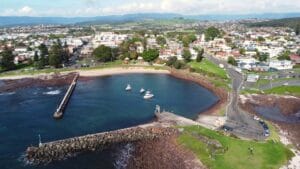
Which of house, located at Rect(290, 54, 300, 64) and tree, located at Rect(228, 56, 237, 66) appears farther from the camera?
house, located at Rect(290, 54, 300, 64)

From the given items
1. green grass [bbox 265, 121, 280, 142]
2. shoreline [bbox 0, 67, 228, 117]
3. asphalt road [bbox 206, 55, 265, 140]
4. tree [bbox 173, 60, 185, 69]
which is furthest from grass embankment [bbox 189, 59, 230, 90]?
green grass [bbox 265, 121, 280, 142]

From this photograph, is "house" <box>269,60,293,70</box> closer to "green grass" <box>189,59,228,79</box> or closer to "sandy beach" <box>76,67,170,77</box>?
"green grass" <box>189,59,228,79</box>

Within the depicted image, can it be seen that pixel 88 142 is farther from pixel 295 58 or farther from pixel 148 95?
pixel 295 58

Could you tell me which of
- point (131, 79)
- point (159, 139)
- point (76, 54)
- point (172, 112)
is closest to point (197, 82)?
point (131, 79)

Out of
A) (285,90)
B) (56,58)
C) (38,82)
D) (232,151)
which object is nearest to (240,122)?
(232,151)

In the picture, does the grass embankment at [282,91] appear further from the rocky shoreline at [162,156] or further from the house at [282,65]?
the rocky shoreline at [162,156]

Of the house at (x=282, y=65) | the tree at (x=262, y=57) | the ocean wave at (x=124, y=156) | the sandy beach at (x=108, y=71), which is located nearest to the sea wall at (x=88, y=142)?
the ocean wave at (x=124, y=156)

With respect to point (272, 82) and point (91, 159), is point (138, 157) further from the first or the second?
point (272, 82)
